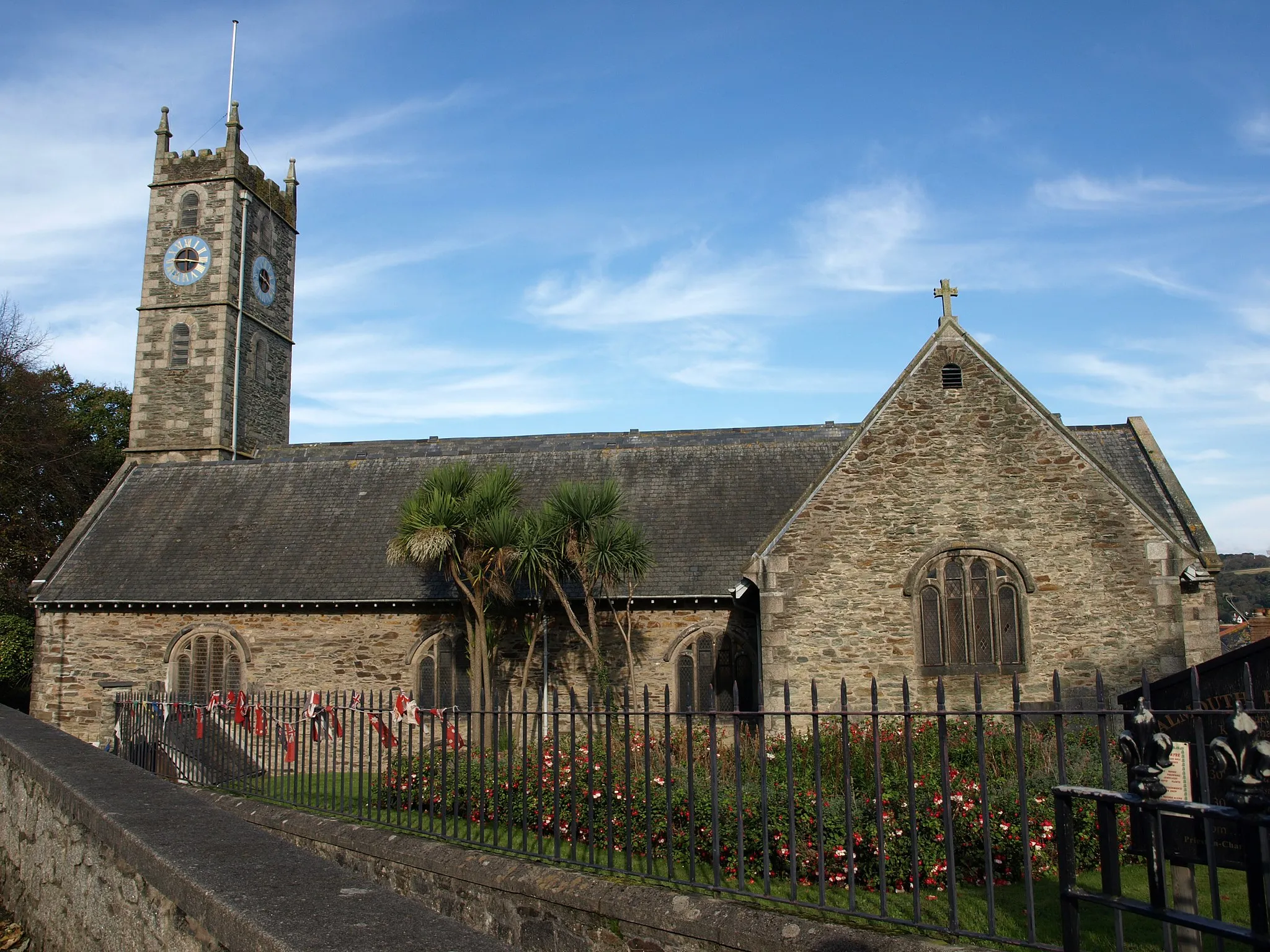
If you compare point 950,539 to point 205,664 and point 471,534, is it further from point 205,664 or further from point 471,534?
point 205,664

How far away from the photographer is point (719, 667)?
62.6 ft

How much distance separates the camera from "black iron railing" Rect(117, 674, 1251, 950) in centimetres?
553

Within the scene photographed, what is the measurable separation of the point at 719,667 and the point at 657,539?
300 cm

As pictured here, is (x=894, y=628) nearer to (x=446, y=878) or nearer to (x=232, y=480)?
(x=446, y=878)

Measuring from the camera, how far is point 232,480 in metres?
25.3

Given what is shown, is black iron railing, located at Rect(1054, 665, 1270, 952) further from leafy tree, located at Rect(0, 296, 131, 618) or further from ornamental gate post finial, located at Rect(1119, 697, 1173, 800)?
leafy tree, located at Rect(0, 296, 131, 618)

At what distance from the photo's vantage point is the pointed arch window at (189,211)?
3120 cm

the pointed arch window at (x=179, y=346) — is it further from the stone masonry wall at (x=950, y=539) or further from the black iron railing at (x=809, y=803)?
the stone masonry wall at (x=950, y=539)

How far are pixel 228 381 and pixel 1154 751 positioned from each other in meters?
30.1

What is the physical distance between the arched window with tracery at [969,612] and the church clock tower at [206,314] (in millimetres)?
21770

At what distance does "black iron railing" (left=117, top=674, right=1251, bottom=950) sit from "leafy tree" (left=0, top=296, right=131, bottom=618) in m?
24.6

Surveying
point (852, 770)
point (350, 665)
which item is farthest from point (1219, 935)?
point (350, 665)

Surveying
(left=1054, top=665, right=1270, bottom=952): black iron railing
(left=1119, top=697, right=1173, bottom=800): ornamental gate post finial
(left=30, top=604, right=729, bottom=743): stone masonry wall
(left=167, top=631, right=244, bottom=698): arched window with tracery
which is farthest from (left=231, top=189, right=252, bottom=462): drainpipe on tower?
(left=1119, top=697, right=1173, bottom=800): ornamental gate post finial

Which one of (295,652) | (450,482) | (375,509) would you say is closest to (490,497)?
(450,482)
